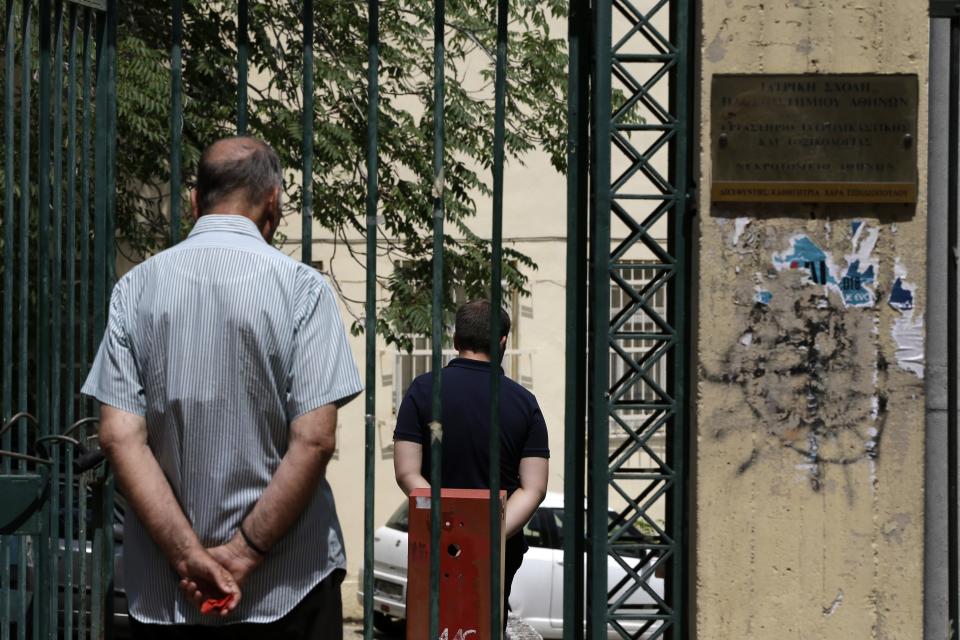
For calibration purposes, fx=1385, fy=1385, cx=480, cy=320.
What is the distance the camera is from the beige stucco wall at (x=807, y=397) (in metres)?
3.84

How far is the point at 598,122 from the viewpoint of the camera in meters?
3.91

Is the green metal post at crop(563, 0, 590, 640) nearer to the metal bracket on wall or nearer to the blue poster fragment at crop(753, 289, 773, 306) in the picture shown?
the blue poster fragment at crop(753, 289, 773, 306)

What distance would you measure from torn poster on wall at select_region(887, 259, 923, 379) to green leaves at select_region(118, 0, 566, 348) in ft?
22.2

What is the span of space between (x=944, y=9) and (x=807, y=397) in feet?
3.94

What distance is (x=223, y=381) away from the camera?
3.09 metres

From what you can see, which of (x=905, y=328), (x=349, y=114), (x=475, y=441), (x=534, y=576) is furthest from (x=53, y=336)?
(x=534, y=576)

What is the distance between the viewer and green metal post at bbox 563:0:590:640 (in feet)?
13.4

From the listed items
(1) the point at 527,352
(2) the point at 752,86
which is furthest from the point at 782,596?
(1) the point at 527,352

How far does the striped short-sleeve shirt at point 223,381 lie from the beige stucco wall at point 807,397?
3.87 ft

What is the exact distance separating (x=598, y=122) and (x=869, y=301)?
912mm

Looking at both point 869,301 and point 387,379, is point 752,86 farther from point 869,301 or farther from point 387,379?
point 387,379

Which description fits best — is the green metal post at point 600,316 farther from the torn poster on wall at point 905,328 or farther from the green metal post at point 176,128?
the green metal post at point 176,128

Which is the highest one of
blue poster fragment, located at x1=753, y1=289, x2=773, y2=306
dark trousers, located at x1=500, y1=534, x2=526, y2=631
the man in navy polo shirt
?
blue poster fragment, located at x1=753, y1=289, x2=773, y2=306

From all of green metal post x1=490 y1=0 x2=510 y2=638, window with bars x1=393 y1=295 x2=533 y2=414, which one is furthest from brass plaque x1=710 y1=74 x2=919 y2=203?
window with bars x1=393 y1=295 x2=533 y2=414
